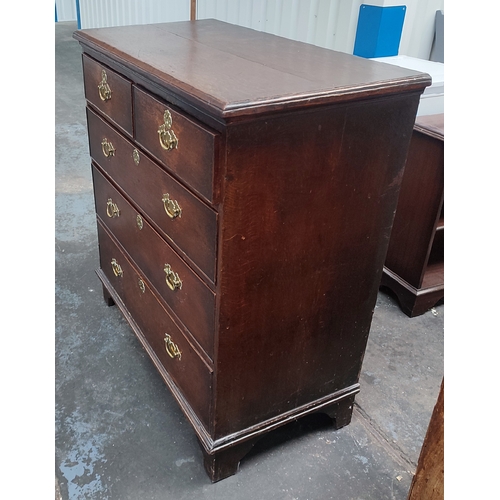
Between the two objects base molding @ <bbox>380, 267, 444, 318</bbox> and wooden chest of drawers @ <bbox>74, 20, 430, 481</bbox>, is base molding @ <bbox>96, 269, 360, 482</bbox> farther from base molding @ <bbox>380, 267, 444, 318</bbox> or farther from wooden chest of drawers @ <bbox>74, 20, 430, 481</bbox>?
base molding @ <bbox>380, 267, 444, 318</bbox>

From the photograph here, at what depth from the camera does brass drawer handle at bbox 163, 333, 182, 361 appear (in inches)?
61.3

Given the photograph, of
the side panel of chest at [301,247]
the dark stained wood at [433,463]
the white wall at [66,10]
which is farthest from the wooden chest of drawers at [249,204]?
the white wall at [66,10]

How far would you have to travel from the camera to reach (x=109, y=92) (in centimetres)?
157

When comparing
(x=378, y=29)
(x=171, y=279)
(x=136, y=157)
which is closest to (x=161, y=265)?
(x=171, y=279)

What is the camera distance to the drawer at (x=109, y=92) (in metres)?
1.46

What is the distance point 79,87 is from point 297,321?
5.10m

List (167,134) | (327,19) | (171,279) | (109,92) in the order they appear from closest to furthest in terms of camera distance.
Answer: (167,134), (171,279), (109,92), (327,19)

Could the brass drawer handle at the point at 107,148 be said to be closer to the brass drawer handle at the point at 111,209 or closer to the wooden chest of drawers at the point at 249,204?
the wooden chest of drawers at the point at 249,204

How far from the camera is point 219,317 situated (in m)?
1.25

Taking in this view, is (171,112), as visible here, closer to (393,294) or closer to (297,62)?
(297,62)

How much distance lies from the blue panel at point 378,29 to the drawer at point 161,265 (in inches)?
53.0

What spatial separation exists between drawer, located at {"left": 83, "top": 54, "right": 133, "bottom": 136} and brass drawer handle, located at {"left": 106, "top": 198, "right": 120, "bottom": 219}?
33 centimetres

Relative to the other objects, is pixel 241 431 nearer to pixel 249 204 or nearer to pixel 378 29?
pixel 249 204

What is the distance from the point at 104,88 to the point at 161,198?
1.49ft
